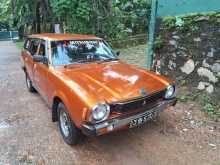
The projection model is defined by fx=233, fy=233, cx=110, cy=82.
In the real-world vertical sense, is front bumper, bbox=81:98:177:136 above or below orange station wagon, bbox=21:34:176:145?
below

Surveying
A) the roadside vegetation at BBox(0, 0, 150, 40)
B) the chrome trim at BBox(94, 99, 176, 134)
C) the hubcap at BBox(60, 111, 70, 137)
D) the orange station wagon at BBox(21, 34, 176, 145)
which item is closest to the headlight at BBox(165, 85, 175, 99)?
the orange station wagon at BBox(21, 34, 176, 145)

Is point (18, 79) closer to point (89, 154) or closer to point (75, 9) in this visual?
point (75, 9)

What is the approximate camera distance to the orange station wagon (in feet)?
10.0

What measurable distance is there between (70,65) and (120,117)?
1547 millimetres

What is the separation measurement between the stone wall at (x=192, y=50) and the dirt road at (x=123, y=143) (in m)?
0.68

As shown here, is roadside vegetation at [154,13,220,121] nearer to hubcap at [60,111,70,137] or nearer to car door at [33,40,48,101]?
hubcap at [60,111,70,137]

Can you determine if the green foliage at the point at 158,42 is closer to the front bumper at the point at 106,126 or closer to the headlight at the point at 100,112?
the front bumper at the point at 106,126

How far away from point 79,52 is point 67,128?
153cm

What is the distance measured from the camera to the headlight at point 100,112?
2959 mm

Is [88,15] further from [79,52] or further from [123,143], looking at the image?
[123,143]

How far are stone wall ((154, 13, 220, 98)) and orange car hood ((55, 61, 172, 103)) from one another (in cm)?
166

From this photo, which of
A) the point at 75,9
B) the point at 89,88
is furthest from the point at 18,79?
the point at 89,88

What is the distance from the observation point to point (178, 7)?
18.6 feet

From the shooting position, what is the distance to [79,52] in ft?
14.8
